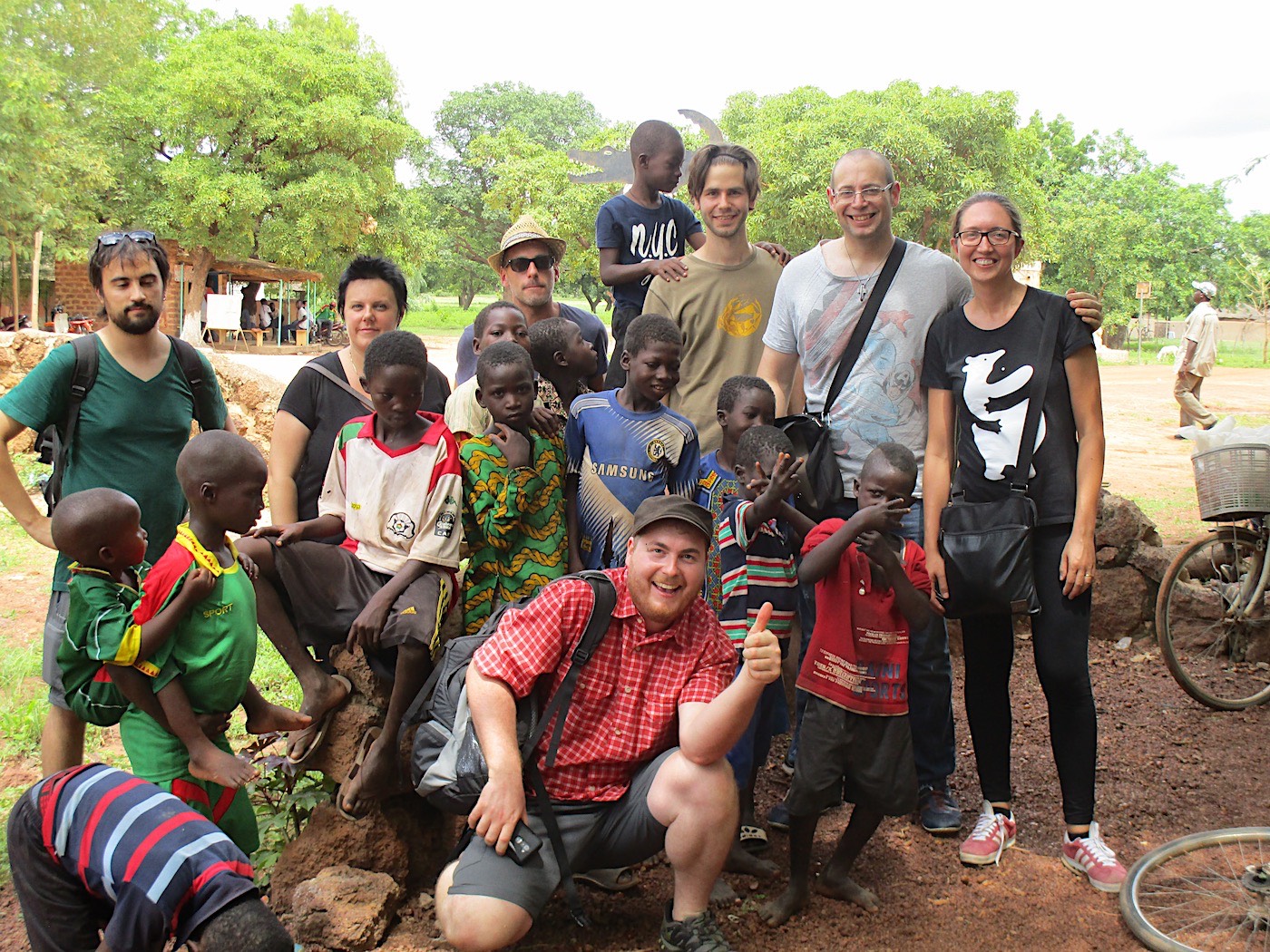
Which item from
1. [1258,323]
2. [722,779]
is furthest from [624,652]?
[1258,323]

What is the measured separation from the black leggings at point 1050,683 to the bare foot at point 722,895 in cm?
105

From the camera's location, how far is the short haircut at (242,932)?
2.00m

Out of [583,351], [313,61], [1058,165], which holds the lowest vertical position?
[583,351]

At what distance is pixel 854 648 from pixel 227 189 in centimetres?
2373

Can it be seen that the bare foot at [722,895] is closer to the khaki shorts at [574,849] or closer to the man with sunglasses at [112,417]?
the khaki shorts at [574,849]

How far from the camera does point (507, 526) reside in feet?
11.3

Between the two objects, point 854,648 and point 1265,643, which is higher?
point 854,648

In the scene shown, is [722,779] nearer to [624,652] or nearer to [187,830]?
[624,652]

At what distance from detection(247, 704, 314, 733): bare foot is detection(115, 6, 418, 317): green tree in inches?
886

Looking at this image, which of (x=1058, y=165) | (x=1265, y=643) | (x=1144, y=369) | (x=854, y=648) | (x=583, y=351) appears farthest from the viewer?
(x=1058, y=165)

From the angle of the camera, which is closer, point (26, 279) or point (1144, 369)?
point (26, 279)

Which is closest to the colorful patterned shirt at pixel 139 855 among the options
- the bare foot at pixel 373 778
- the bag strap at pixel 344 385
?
the bare foot at pixel 373 778

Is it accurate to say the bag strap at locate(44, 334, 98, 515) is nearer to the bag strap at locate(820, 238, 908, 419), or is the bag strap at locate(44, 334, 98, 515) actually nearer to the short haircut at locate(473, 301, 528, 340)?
the short haircut at locate(473, 301, 528, 340)

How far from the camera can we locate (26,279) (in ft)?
84.2
